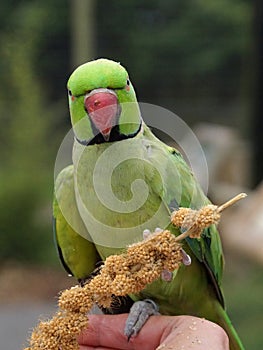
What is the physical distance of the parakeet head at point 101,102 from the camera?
1485 mm

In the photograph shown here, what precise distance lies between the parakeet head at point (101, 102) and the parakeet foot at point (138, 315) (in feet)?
1.63

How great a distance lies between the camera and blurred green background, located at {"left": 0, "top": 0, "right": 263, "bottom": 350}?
4.70m

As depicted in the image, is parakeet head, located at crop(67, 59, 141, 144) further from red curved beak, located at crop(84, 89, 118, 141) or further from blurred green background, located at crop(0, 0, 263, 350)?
blurred green background, located at crop(0, 0, 263, 350)

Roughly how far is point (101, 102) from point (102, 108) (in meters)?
0.02

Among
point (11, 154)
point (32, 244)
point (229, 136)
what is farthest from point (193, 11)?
point (32, 244)

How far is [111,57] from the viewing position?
21.4 ft

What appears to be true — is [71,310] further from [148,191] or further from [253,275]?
[253,275]

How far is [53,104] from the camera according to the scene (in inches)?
245

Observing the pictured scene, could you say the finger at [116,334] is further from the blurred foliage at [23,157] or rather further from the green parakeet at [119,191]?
the blurred foliage at [23,157]

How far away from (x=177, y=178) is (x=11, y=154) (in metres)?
3.50

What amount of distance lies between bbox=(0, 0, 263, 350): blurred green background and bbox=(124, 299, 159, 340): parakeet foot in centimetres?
266

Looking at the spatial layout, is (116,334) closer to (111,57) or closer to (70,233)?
(70,233)

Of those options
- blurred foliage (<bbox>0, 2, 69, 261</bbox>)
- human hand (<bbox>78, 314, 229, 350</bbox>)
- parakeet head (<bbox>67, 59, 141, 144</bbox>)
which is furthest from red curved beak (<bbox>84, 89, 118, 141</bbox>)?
blurred foliage (<bbox>0, 2, 69, 261</bbox>)

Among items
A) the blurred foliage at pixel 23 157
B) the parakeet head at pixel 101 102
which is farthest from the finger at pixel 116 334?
the blurred foliage at pixel 23 157
